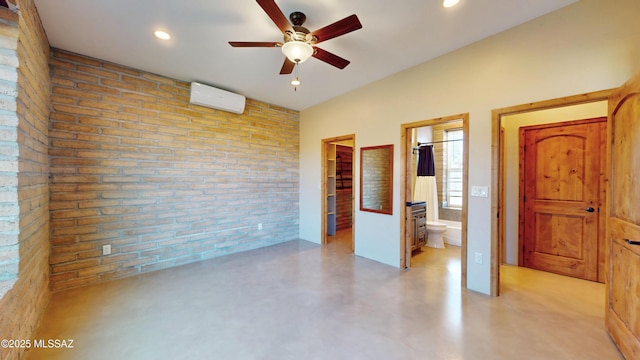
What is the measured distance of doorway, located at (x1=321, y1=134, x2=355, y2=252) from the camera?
189 inches

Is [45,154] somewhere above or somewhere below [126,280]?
above

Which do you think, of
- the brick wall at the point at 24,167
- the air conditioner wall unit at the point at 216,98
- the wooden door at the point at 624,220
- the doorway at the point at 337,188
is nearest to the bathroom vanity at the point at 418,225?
the doorway at the point at 337,188

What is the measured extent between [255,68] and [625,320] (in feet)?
14.0

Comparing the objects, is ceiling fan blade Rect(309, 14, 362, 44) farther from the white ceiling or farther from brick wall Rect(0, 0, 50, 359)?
brick wall Rect(0, 0, 50, 359)

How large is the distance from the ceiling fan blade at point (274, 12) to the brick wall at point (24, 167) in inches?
67.4

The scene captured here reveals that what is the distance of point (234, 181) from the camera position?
4.27 m

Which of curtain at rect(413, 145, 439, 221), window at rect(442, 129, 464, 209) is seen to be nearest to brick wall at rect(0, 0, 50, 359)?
curtain at rect(413, 145, 439, 221)

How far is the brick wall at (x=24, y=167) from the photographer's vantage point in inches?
62.7

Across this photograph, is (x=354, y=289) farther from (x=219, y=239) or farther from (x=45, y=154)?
(x=45, y=154)

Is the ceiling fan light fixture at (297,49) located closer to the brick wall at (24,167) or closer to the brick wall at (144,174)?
the brick wall at (24,167)

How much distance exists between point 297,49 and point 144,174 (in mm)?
2773

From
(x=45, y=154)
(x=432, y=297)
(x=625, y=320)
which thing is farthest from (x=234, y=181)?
(x=625, y=320)

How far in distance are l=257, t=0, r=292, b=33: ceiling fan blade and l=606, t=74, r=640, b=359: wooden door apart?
8.15ft

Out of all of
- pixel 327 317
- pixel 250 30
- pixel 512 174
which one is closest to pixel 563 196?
pixel 512 174
